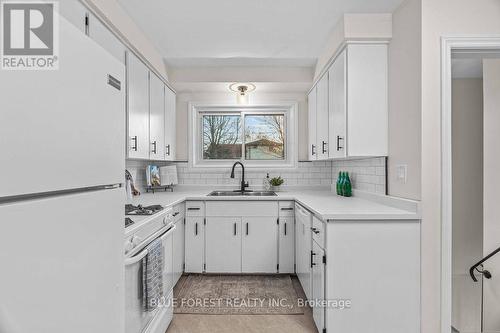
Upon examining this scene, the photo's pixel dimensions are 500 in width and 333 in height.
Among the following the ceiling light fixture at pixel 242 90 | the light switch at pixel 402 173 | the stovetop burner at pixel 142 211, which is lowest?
the stovetop burner at pixel 142 211

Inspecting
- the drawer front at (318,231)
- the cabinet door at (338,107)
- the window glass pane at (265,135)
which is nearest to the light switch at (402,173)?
the cabinet door at (338,107)

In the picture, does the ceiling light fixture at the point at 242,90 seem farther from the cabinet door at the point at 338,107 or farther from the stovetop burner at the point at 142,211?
the stovetop burner at the point at 142,211

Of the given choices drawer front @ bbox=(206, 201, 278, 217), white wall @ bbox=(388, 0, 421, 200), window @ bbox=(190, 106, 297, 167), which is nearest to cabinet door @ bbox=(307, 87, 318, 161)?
window @ bbox=(190, 106, 297, 167)

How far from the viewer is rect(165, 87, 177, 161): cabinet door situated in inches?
128

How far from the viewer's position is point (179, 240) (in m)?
2.83

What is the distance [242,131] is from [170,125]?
959mm

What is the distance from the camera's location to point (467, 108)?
2.79 metres

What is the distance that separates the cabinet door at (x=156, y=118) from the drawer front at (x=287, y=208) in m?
1.39

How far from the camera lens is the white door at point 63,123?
0.54m

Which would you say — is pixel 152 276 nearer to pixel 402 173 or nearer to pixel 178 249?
pixel 178 249

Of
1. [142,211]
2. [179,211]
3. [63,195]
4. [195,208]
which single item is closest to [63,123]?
[63,195]

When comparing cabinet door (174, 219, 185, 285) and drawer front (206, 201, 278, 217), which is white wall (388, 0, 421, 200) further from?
cabinet door (174, 219, 185, 285)

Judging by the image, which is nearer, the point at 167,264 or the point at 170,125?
the point at 167,264

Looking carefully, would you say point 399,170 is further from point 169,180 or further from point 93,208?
point 169,180
